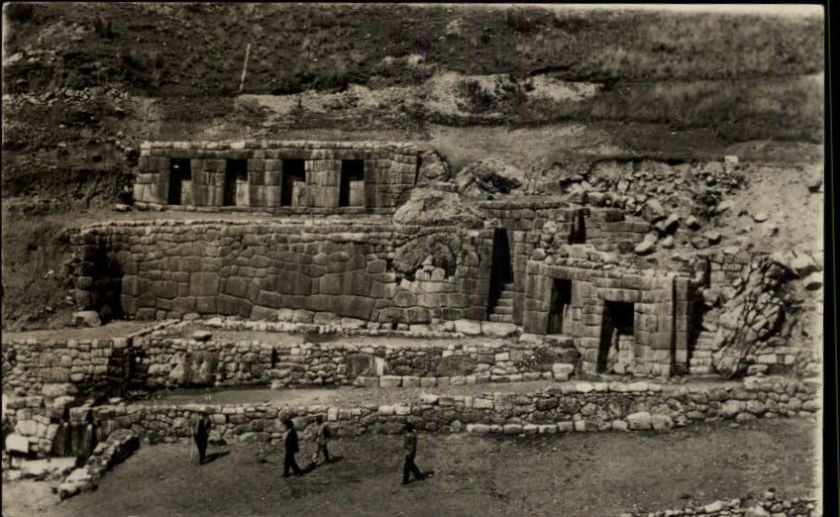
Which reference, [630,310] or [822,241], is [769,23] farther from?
[630,310]

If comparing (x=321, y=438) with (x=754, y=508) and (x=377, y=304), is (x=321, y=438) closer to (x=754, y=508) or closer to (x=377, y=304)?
(x=377, y=304)

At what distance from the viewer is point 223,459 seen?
11.2 meters

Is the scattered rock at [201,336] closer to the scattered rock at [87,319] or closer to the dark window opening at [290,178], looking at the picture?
the scattered rock at [87,319]

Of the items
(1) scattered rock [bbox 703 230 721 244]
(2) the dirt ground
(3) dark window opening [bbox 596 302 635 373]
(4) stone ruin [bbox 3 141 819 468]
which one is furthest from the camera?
(1) scattered rock [bbox 703 230 721 244]

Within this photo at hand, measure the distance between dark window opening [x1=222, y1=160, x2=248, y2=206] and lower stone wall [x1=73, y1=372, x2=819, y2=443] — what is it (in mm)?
3702

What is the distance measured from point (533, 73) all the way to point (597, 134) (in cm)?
150

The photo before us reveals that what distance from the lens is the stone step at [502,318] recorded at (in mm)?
12523

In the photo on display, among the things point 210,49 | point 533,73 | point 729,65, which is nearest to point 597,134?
point 533,73

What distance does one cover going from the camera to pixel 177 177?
43.9 ft

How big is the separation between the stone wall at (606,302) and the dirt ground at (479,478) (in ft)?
4.00

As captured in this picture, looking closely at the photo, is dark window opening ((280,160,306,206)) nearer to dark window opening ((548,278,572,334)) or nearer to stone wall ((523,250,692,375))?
stone wall ((523,250,692,375))

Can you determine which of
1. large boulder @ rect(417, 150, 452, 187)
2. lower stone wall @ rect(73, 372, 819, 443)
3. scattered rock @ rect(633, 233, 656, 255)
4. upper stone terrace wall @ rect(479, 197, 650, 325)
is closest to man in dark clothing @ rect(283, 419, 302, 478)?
lower stone wall @ rect(73, 372, 819, 443)

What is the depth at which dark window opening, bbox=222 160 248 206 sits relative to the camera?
13391 mm

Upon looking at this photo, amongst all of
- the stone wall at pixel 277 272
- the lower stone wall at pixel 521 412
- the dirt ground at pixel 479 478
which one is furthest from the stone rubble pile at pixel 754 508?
the stone wall at pixel 277 272
